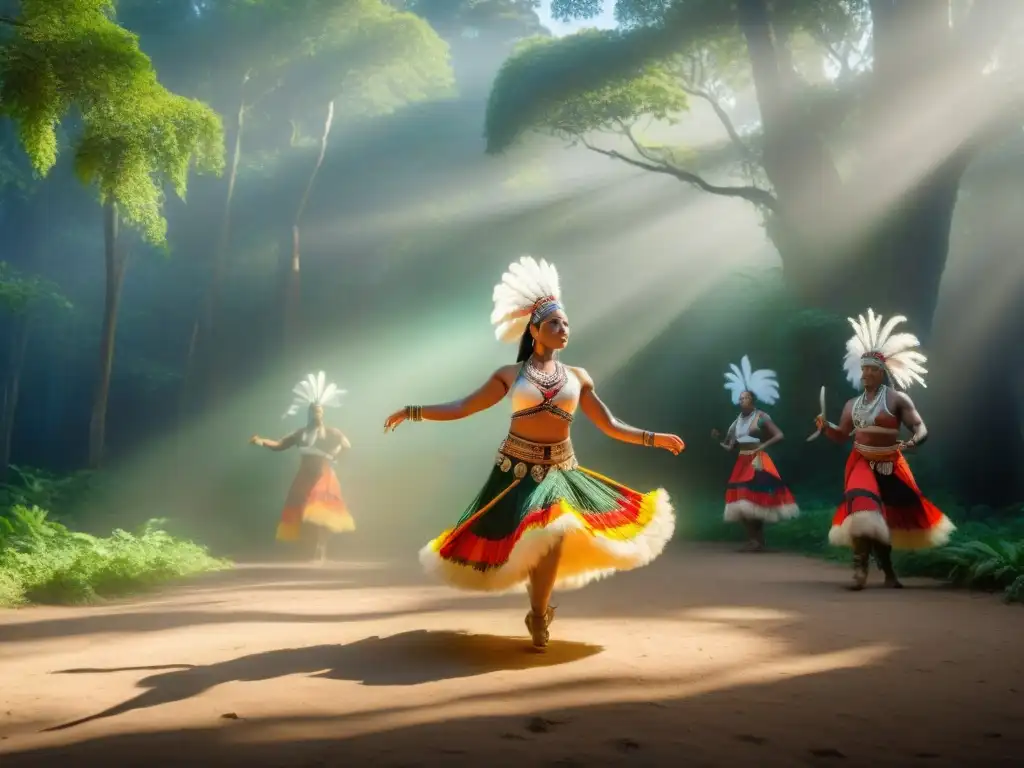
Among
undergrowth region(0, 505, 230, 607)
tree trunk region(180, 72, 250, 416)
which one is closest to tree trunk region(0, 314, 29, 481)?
tree trunk region(180, 72, 250, 416)

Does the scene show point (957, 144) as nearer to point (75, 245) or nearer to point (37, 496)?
point (37, 496)

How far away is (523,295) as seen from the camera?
6.25m

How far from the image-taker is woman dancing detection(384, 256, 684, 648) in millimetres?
5418

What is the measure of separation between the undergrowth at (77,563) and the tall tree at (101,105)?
337cm

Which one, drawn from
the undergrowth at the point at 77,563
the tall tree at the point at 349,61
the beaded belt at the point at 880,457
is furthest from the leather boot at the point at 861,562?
the tall tree at the point at 349,61

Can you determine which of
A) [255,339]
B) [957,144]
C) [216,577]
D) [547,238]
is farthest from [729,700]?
[255,339]

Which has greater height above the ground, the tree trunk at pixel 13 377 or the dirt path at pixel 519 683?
the tree trunk at pixel 13 377

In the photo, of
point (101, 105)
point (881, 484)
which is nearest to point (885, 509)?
point (881, 484)

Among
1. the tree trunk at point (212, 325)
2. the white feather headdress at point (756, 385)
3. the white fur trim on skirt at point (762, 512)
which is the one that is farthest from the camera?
the tree trunk at point (212, 325)

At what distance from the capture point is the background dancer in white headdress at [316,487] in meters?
12.7

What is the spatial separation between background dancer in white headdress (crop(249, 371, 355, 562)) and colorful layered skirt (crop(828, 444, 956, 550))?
661 centimetres

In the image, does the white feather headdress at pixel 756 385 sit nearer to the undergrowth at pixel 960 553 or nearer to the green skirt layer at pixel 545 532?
the undergrowth at pixel 960 553

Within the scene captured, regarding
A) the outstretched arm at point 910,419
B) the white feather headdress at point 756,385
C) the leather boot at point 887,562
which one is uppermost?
the white feather headdress at point 756,385

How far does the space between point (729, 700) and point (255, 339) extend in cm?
2800
